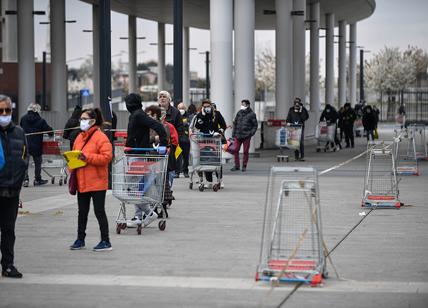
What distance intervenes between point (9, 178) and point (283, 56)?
1542 inches

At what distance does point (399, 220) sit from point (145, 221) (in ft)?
13.6

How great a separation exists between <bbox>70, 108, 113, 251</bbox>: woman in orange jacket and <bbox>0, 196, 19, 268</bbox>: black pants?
169cm

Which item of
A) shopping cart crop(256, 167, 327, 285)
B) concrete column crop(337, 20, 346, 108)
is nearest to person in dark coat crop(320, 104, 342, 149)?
shopping cart crop(256, 167, 327, 285)

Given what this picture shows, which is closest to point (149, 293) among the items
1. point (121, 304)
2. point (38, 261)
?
point (121, 304)

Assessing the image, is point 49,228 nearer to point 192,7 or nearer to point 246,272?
point 246,272

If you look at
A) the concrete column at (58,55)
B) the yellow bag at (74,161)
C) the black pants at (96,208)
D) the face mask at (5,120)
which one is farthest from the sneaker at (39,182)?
the concrete column at (58,55)

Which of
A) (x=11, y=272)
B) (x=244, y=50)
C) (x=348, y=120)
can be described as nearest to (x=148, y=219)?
(x=11, y=272)

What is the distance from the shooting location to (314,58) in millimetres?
69000

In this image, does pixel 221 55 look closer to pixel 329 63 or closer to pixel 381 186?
pixel 381 186

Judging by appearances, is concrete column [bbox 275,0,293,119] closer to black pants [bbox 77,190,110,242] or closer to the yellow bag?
black pants [bbox 77,190,110,242]

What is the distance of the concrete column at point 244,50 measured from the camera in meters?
39.8

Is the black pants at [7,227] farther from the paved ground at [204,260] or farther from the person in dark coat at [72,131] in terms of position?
the person in dark coat at [72,131]

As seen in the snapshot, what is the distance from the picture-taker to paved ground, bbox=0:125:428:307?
410 inches

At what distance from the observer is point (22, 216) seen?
17984mm
